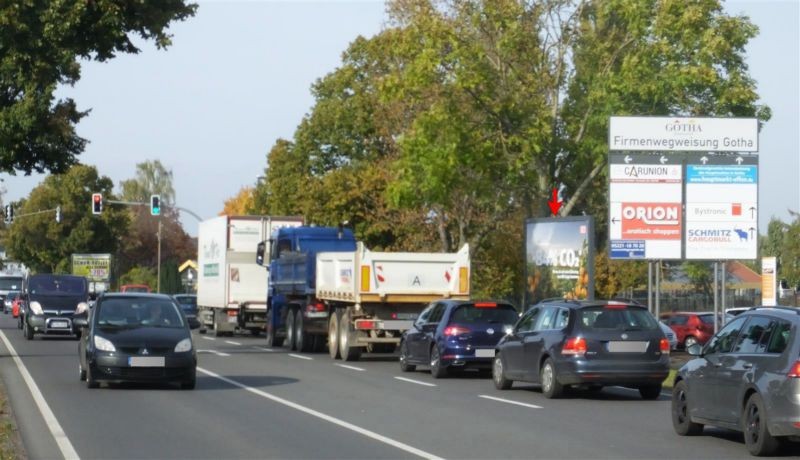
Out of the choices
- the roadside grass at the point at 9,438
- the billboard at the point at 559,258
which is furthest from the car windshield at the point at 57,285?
the roadside grass at the point at 9,438

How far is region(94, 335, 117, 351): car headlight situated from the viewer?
21.3 meters

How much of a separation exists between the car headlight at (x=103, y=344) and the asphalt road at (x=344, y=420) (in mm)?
699

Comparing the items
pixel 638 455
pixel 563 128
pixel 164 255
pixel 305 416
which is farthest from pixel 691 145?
pixel 164 255

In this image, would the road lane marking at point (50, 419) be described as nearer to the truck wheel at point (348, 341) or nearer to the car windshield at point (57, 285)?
the truck wheel at point (348, 341)

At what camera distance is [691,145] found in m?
29.7

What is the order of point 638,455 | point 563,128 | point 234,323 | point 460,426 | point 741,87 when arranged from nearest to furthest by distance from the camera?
point 638,455 → point 460,426 → point 741,87 → point 563,128 → point 234,323

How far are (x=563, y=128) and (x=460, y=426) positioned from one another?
23038 millimetres

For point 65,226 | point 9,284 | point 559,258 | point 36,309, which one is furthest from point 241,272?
point 65,226

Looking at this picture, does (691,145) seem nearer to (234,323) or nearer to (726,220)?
(726,220)

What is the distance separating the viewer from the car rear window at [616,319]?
20.8 metres

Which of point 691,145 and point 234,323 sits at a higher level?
point 691,145

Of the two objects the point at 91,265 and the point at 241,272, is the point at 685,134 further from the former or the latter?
the point at 91,265

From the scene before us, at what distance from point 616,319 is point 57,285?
86.1ft

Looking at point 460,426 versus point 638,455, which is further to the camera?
point 460,426
